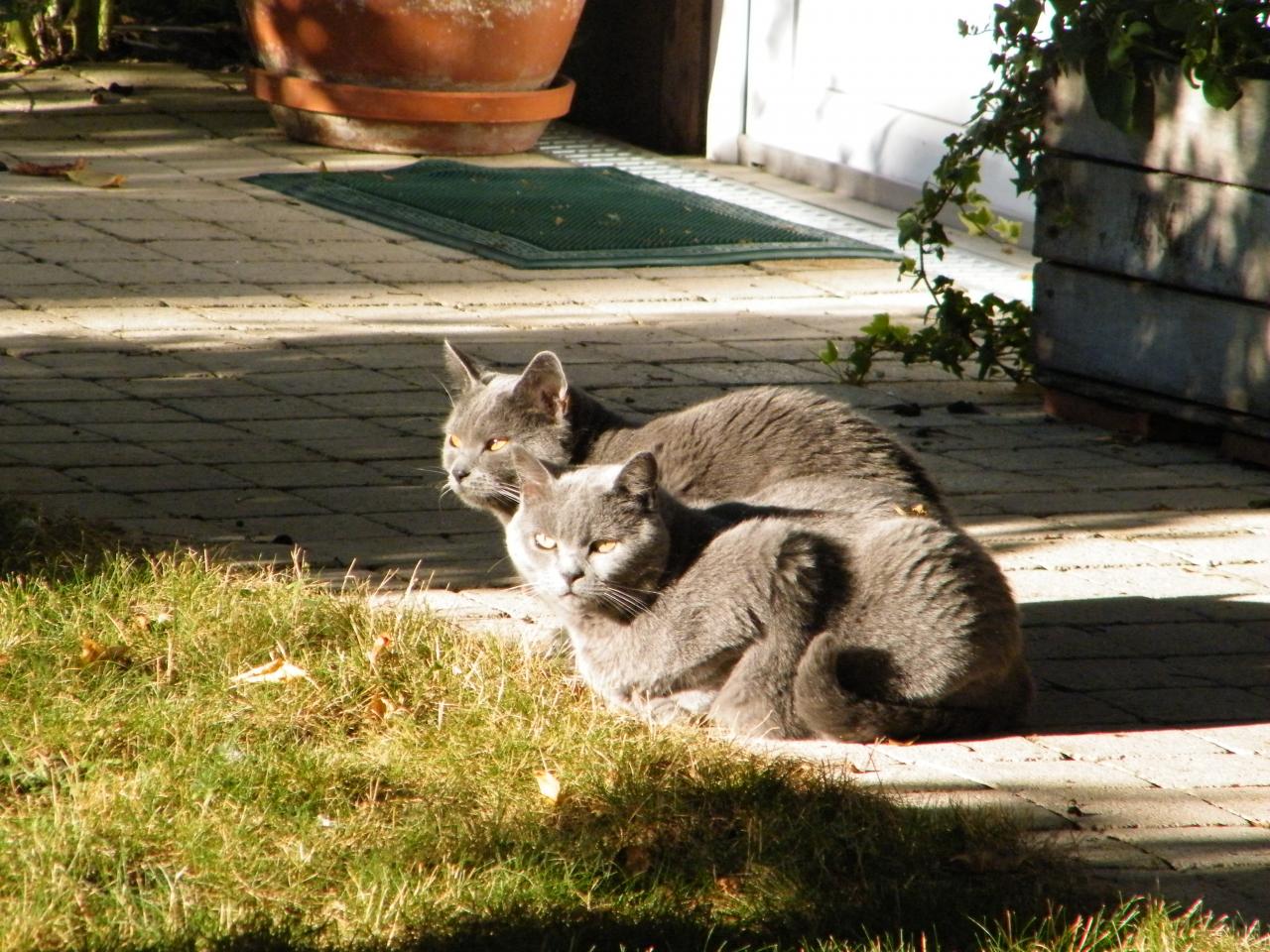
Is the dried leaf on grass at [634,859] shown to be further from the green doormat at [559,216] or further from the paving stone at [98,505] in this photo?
the green doormat at [559,216]

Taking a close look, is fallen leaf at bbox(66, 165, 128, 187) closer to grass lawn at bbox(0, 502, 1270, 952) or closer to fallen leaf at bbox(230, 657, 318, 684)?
grass lawn at bbox(0, 502, 1270, 952)

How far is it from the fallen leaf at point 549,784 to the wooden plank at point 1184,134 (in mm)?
3718

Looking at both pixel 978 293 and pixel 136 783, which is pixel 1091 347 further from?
pixel 136 783

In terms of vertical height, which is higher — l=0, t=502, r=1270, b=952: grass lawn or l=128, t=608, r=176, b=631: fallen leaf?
l=128, t=608, r=176, b=631: fallen leaf

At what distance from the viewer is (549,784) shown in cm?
331

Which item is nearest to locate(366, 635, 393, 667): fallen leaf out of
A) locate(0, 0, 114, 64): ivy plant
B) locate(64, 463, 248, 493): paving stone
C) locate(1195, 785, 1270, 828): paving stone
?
locate(64, 463, 248, 493): paving stone

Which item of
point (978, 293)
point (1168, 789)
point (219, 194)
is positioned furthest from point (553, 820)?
point (219, 194)

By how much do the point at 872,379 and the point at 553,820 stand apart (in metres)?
4.07

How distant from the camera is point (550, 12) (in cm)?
1013

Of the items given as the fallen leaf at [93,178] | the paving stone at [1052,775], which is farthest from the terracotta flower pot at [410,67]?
the paving stone at [1052,775]

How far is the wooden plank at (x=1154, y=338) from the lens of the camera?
19.7 ft

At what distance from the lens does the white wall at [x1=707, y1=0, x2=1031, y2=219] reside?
30.5 feet

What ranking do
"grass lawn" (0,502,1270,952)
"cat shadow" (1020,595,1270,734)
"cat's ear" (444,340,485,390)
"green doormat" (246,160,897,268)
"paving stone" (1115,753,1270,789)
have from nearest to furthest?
"grass lawn" (0,502,1270,952) < "paving stone" (1115,753,1270,789) < "cat shadow" (1020,595,1270,734) < "cat's ear" (444,340,485,390) < "green doormat" (246,160,897,268)

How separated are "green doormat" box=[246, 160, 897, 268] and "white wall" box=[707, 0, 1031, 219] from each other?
0.83 m
